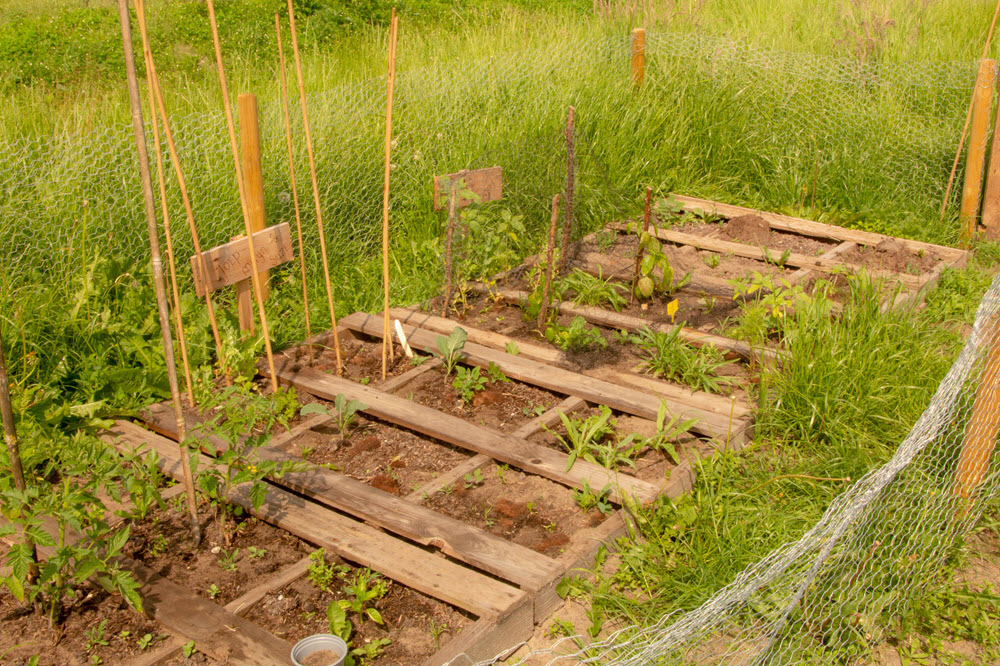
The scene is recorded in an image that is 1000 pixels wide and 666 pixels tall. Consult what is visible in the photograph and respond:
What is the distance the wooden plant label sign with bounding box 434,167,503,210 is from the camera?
4.15m

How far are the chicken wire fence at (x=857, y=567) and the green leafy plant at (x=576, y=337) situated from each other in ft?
4.84

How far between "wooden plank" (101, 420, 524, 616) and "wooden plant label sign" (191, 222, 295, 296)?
0.71 metres

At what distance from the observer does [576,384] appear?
3.73 metres

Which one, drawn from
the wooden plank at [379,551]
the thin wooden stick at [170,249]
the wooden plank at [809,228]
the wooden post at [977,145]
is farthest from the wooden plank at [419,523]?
the wooden post at [977,145]

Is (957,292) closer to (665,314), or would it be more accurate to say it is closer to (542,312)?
(665,314)

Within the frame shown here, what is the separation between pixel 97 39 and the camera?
28.0ft

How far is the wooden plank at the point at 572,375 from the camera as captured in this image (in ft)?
11.7

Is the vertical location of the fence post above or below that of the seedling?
above

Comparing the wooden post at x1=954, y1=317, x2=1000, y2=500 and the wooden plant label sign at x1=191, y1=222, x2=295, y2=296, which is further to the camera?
the wooden plant label sign at x1=191, y1=222, x2=295, y2=296

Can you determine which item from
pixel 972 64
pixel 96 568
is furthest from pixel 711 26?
pixel 96 568

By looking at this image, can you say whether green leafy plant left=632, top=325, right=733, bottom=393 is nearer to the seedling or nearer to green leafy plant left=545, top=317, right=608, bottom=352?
green leafy plant left=545, top=317, right=608, bottom=352

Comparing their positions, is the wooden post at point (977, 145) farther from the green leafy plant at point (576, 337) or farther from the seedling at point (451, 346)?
the seedling at point (451, 346)

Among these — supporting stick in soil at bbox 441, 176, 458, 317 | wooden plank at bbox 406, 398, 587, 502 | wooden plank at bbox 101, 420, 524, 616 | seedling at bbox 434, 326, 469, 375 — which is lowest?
wooden plank at bbox 406, 398, 587, 502

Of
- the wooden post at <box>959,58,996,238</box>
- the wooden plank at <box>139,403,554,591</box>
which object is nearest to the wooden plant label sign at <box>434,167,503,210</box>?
the wooden plank at <box>139,403,554,591</box>
